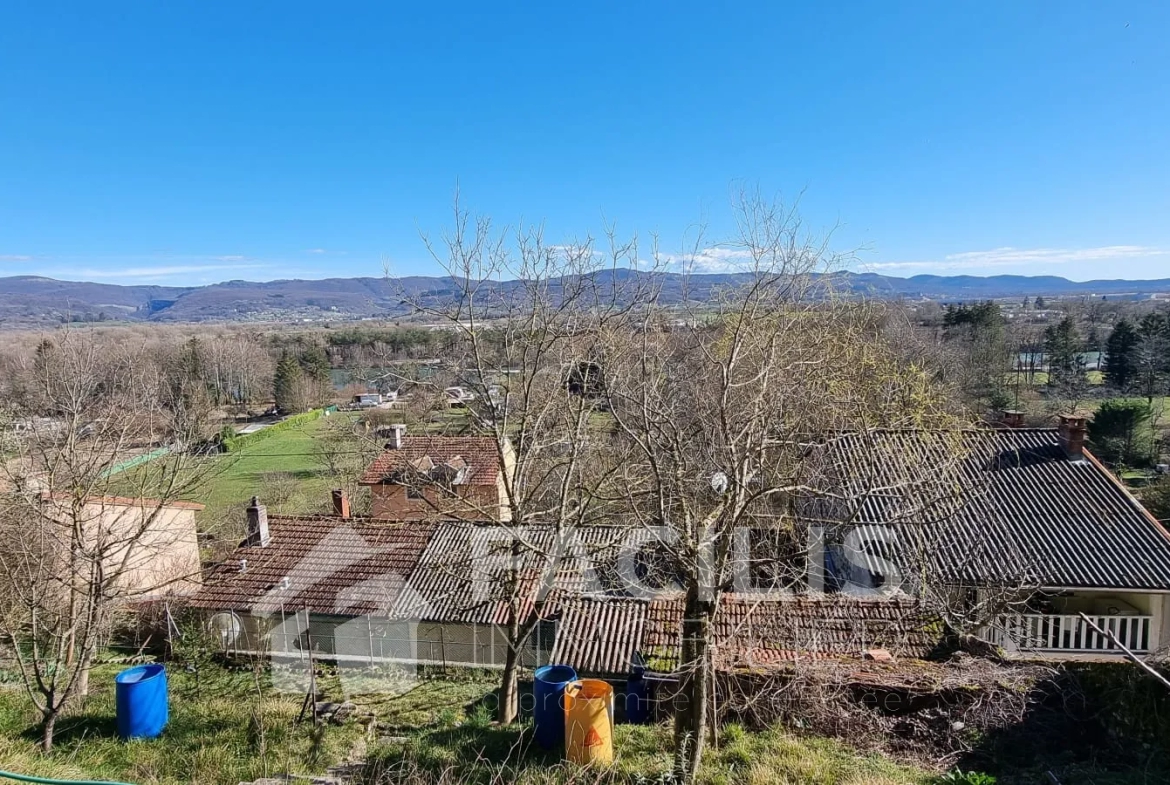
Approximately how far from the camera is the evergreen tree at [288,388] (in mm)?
48219

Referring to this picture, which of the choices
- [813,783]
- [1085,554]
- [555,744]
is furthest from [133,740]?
[1085,554]

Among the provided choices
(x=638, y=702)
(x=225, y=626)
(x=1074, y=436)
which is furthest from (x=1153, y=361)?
(x=225, y=626)

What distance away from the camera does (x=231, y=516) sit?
21.0 metres

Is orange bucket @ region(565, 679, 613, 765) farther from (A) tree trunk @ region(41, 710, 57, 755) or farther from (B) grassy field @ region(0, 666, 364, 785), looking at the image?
(A) tree trunk @ region(41, 710, 57, 755)

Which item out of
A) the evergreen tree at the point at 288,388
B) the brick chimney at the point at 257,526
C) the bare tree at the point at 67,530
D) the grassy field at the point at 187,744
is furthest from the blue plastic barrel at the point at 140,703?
the evergreen tree at the point at 288,388

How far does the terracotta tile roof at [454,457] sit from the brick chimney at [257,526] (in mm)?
4012

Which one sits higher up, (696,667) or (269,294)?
(269,294)

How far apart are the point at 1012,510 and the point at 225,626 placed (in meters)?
14.1

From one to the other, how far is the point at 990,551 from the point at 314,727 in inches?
394

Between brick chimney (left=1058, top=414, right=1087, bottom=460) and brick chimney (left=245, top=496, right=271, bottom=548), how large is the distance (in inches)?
638

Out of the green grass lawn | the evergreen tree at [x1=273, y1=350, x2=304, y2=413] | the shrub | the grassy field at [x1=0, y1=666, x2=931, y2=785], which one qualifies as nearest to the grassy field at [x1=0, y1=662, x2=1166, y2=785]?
the grassy field at [x1=0, y1=666, x2=931, y2=785]

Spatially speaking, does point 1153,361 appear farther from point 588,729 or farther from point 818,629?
point 588,729

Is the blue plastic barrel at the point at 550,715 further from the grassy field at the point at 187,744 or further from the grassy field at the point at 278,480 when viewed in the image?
the grassy field at the point at 278,480

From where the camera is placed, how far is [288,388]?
48156 millimetres
